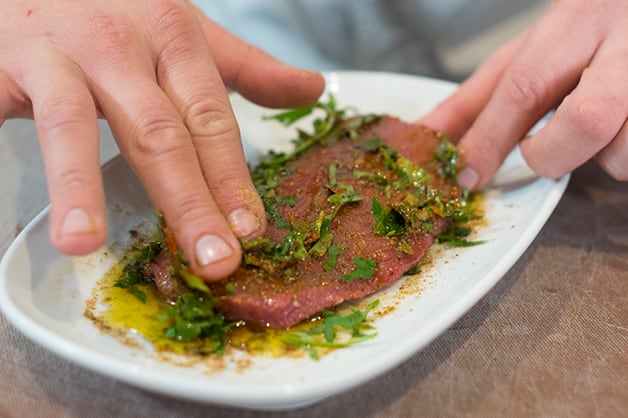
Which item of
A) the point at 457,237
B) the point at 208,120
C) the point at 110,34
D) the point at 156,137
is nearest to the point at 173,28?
the point at 110,34

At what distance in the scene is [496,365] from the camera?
168cm

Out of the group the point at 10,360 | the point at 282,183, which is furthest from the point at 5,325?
the point at 282,183

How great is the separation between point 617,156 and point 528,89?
1.23 feet

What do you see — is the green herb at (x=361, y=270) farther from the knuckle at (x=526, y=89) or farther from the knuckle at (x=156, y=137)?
the knuckle at (x=526, y=89)

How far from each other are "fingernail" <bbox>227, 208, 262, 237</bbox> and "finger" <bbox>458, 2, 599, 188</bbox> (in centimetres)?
95

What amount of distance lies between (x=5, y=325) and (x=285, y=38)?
6.96 feet

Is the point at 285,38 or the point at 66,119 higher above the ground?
the point at 66,119

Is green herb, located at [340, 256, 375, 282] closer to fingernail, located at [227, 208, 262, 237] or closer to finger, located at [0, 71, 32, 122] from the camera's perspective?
fingernail, located at [227, 208, 262, 237]

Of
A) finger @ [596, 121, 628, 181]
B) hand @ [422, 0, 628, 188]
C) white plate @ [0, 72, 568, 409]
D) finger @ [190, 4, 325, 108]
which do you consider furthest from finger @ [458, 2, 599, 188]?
finger @ [190, 4, 325, 108]

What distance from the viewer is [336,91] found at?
9.57 feet

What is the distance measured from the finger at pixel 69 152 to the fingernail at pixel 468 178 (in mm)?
1324

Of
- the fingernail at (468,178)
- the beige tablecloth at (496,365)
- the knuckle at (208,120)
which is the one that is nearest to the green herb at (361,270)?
the beige tablecloth at (496,365)

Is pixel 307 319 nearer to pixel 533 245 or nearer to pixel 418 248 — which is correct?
pixel 418 248

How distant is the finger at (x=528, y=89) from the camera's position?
6.98 feet
